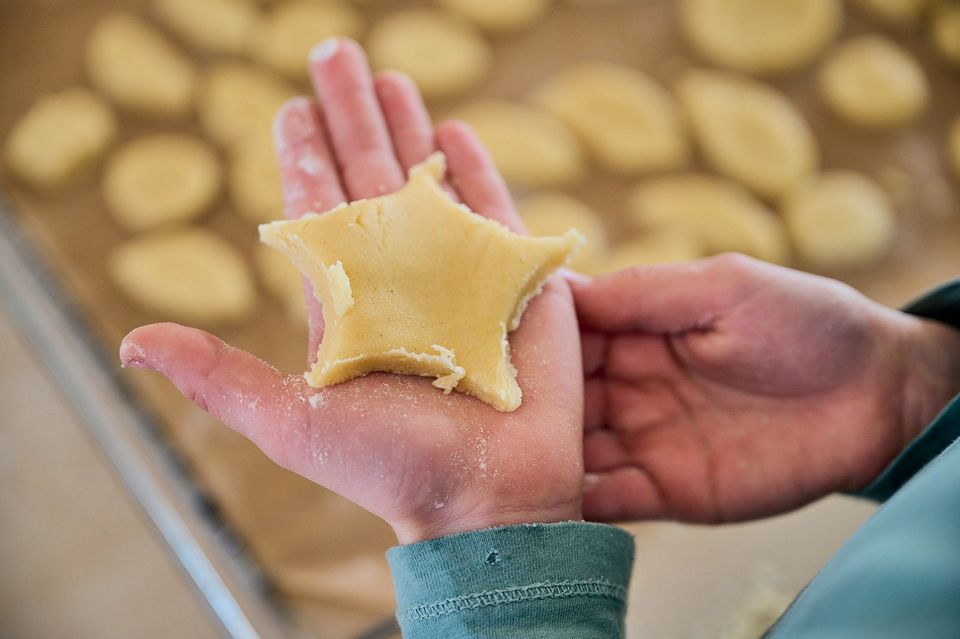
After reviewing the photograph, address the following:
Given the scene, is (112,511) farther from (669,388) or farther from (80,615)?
(669,388)

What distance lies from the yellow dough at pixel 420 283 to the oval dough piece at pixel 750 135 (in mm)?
679

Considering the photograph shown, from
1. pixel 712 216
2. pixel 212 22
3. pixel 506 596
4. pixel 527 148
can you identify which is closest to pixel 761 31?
pixel 712 216

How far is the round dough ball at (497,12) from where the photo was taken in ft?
4.33

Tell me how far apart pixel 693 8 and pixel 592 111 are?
266 millimetres

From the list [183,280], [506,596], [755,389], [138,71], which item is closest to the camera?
[506,596]

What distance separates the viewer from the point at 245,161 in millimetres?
1199

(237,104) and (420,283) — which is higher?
(237,104)

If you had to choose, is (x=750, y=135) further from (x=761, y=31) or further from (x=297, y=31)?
(x=297, y=31)

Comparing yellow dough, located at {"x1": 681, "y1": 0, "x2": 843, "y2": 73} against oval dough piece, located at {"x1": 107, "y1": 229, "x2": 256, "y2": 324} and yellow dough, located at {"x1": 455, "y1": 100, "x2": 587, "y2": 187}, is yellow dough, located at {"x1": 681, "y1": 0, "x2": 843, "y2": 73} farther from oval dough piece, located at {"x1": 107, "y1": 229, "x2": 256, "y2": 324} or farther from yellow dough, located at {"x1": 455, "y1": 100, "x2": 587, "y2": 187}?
oval dough piece, located at {"x1": 107, "y1": 229, "x2": 256, "y2": 324}

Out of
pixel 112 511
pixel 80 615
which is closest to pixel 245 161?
pixel 112 511

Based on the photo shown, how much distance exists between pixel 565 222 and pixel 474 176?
373 mm

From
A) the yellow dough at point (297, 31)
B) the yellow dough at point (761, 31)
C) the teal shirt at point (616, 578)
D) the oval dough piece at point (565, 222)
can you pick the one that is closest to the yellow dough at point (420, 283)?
the teal shirt at point (616, 578)

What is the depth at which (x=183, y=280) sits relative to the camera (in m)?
1.13

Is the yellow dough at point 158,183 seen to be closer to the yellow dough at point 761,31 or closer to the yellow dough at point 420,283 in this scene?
the yellow dough at point 420,283
